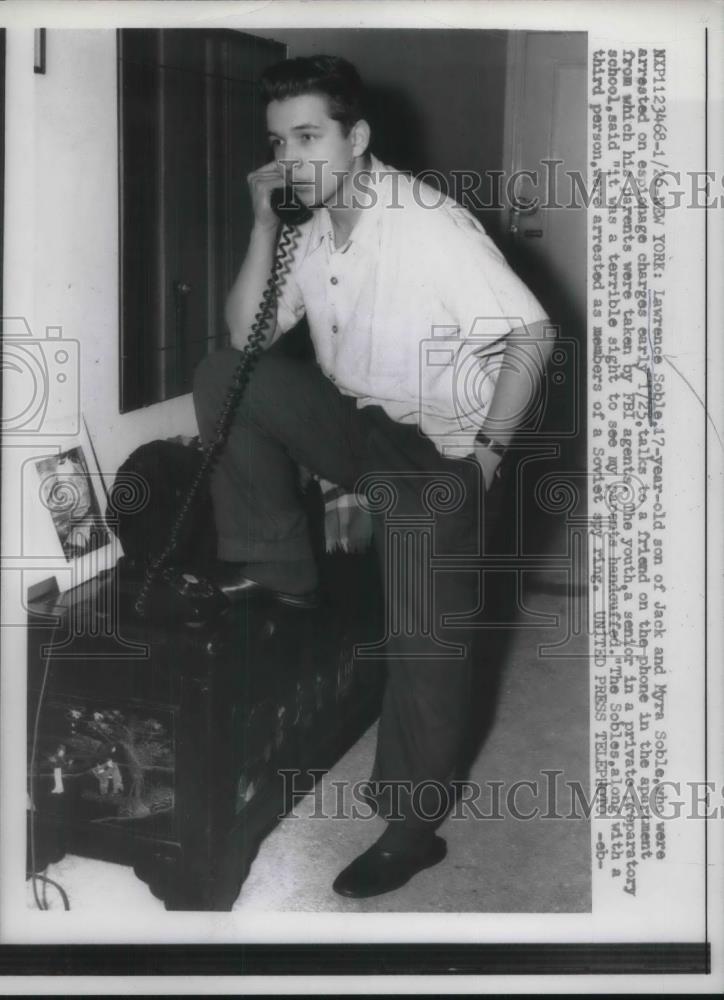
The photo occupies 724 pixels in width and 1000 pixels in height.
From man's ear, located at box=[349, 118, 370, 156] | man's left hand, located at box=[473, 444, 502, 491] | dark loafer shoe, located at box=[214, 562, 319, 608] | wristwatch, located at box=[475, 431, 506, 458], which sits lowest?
dark loafer shoe, located at box=[214, 562, 319, 608]

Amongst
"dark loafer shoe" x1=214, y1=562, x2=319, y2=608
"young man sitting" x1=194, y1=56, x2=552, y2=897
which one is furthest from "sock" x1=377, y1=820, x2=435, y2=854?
"dark loafer shoe" x1=214, y1=562, x2=319, y2=608

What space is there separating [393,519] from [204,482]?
0.26 meters

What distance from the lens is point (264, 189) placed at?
1439 millimetres

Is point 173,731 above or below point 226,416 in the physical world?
below

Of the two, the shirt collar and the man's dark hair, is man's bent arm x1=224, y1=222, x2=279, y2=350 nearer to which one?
the shirt collar

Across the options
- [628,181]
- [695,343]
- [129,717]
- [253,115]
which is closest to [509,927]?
[129,717]

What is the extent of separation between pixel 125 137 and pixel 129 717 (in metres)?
0.78

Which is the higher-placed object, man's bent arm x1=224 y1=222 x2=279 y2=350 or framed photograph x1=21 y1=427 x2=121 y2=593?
man's bent arm x1=224 y1=222 x2=279 y2=350

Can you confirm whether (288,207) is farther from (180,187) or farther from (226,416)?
(226,416)

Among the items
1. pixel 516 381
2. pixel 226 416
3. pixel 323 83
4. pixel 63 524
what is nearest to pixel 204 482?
pixel 226 416

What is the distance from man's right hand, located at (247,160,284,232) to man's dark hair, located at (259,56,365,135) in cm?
9

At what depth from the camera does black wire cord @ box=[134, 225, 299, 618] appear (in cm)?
146

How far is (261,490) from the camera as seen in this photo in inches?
58.8

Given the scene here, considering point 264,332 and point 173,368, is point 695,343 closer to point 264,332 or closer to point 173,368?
point 264,332
